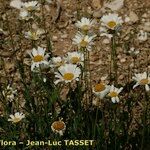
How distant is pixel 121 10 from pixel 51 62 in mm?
1845

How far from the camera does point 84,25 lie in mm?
2959

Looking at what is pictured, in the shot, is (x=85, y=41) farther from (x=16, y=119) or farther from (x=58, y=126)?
(x=16, y=119)

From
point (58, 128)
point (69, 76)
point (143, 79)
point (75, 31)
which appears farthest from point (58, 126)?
point (75, 31)

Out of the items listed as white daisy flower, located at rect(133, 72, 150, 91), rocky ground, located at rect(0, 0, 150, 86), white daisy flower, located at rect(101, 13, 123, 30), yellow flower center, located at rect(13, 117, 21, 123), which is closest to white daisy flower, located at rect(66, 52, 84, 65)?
white daisy flower, located at rect(101, 13, 123, 30)

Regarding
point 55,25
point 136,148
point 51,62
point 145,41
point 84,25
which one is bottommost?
point 136,148

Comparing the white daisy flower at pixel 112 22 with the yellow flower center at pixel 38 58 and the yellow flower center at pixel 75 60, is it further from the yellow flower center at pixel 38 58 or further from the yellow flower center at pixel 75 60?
the yellow flower center at pixel 38 58

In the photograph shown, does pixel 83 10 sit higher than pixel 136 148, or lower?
higher

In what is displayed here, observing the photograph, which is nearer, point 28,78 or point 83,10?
point 28,78

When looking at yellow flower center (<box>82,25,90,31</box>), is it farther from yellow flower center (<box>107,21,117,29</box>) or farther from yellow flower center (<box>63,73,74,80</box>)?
yellow flower center (<box>63,73,74,80</box>)

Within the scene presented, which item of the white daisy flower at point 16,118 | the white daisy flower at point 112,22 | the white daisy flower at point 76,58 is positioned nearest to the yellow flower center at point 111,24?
the white daisy flower at point 112,22

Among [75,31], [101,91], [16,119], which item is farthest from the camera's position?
[75,31]

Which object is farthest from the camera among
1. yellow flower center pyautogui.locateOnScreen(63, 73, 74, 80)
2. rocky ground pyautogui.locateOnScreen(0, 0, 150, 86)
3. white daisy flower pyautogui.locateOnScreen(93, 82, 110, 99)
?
rocky ground pyautogui.locateOnScreen(0, 0, 150, 86)

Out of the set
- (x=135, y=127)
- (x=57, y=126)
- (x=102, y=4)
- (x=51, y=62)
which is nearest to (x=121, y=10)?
(x=102, y=4)

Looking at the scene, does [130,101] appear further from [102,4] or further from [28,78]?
[102,4]
